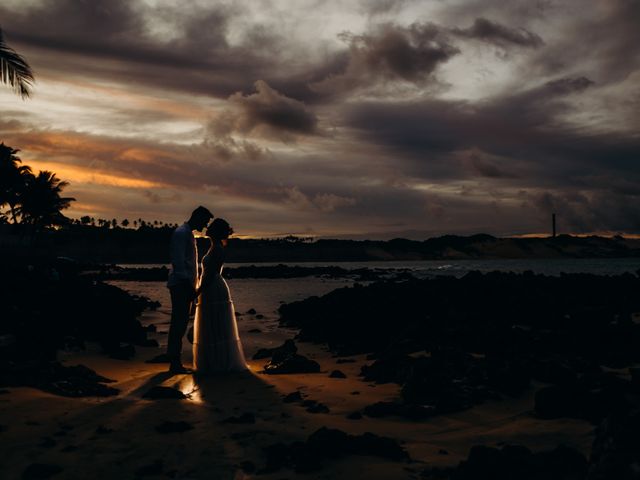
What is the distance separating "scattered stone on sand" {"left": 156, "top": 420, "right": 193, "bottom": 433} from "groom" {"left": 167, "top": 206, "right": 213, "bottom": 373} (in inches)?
109

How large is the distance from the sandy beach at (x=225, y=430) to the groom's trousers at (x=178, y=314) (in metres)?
0.54

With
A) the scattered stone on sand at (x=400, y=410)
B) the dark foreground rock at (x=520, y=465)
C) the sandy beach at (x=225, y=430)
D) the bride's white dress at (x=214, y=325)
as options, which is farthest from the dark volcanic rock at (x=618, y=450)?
the bride's white dress at (x=214, y=325)

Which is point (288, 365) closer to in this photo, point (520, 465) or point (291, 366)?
point (291, 366)

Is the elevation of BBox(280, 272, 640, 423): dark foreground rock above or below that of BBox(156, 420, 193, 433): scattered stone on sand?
above

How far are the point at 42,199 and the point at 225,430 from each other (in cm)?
6221

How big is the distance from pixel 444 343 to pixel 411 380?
10.8ft

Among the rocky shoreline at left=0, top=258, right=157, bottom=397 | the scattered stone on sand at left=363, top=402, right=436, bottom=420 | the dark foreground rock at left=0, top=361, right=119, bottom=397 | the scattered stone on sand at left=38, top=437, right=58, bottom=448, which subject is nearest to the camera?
the scattered stone on sand at left=38, top=437, right=58, bottom=448

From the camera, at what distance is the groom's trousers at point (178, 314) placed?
782cm

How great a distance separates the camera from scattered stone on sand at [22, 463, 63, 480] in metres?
3.97

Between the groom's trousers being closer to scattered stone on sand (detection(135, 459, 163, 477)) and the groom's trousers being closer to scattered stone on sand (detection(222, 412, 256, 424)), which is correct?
scattered stone on sand (detection(222, 412, 256, 424))

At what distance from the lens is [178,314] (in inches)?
311

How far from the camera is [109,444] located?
468 centimetres

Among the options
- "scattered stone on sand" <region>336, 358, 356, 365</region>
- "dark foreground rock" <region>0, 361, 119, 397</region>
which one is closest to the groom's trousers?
"dark foreground rock" <region>0, 361, 119, 397</region>

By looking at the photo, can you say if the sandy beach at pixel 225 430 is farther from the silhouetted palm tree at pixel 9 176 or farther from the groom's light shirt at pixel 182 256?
the silhouetted palm tree at pixel 9 176
